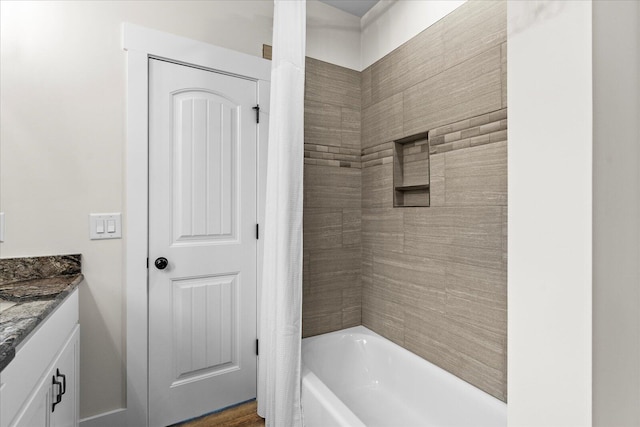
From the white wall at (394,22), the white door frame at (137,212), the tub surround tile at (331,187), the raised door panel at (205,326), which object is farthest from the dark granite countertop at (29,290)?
the white wall at (394,22)

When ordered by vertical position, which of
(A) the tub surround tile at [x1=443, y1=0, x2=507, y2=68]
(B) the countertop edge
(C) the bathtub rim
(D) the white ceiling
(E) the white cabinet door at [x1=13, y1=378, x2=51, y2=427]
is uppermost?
(D) the white ceiling

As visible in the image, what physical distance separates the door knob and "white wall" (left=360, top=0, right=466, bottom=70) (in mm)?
1776

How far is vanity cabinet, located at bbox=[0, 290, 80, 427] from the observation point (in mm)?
739

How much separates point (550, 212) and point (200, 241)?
172 centimetres

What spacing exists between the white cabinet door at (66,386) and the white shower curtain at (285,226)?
0.79 m

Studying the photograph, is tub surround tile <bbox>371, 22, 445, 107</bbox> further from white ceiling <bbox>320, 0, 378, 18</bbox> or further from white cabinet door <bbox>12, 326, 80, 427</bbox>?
→ white cabinet door <bbox>12, 326, 80, 427</bbox>

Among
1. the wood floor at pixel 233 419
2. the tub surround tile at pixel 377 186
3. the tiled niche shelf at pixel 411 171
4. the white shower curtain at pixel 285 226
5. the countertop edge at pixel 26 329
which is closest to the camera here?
the countertop edge at pixel 26 329

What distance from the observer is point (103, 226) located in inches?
60.7

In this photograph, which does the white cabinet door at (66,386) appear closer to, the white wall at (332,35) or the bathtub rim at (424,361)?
the bathtub rim at (424,361)

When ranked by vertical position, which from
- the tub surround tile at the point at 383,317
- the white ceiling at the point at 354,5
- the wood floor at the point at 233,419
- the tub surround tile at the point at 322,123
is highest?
the white ceiling at the point at 354,5

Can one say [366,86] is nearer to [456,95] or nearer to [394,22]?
[394,22]

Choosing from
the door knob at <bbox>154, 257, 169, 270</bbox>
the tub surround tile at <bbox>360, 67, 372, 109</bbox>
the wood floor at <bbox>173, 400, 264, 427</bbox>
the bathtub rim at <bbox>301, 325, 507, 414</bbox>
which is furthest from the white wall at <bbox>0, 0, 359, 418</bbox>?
the tub surround tile at <bbox>360, 67, 372, 109</bbox>

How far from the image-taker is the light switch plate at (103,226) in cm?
152

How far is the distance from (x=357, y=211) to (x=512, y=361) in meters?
1.83
